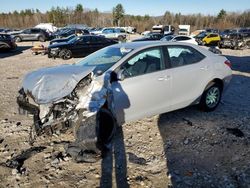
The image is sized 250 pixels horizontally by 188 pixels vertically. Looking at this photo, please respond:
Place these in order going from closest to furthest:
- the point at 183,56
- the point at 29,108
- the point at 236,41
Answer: the point at 29,108 → the point at 183,56 → the point at 236,41

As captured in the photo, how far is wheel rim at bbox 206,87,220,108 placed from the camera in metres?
5.93

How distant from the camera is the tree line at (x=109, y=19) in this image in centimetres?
7206

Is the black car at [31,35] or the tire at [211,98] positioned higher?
the tire at [211,98]

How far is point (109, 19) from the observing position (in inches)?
3250

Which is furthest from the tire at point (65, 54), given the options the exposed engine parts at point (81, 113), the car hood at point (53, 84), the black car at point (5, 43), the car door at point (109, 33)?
the car door at point (109, 33)

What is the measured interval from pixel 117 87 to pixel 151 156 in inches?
47.9

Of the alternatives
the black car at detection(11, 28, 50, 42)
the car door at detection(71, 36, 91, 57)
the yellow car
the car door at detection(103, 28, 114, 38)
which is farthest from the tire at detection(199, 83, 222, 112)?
the black car at detection(11, 28, 50, 42)

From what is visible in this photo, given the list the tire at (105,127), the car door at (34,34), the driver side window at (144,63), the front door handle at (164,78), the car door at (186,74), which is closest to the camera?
the tire at (105,127)

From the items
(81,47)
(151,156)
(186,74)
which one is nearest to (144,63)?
(186,74)

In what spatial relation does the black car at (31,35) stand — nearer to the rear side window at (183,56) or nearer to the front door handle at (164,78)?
the rear side window at (183,56)

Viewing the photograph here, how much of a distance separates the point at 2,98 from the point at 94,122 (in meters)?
4.71

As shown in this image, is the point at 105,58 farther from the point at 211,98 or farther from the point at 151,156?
the point at 211,98

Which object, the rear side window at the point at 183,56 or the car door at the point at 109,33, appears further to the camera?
the car door at the point at 109,33

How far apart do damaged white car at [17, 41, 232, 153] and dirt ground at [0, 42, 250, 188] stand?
0.39 meters
